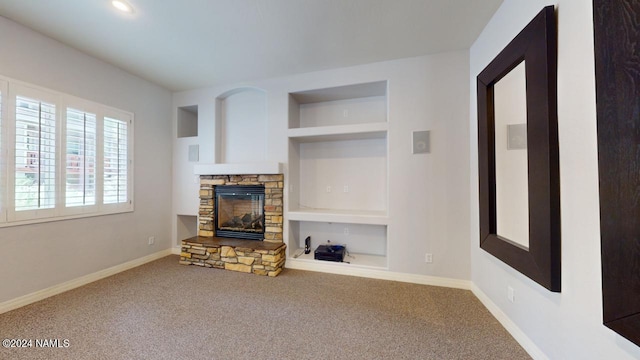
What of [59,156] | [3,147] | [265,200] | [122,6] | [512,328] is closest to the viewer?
[512,328]

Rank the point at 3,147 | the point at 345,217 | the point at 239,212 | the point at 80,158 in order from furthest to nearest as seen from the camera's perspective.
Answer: the point at 239,212
the point at 345,217
the point at 80,158
the point at 3,147

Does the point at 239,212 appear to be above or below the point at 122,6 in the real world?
below

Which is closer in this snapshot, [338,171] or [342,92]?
[342,92]

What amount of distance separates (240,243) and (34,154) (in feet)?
7.89

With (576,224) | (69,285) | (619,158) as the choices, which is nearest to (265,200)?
(69,285)

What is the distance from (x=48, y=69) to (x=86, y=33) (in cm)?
64

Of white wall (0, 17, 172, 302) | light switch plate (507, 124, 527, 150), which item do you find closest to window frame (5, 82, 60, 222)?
white wall (0, 17, 172, 302)

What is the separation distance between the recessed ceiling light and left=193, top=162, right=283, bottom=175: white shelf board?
2001mm

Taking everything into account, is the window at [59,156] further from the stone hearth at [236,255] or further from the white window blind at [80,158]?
the stone hearth at [236,255]

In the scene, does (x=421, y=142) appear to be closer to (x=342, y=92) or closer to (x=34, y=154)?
(x=342, y=92)

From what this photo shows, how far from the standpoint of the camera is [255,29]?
2.34 m

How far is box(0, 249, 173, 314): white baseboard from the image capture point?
87.8 inches

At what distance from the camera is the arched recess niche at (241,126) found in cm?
378

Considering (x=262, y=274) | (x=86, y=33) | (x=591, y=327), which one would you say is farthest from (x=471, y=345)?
(x=86, y=33)
